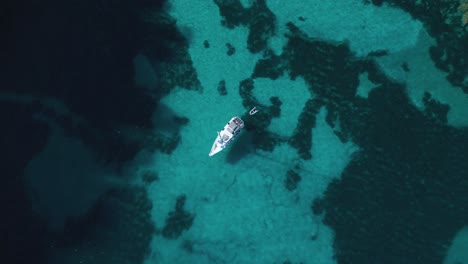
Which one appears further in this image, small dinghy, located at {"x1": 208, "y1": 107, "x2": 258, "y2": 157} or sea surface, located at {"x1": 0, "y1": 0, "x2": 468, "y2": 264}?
sea surface, located at {"x1": 0, "y1": 0, "x2": 468, "y2": 264}

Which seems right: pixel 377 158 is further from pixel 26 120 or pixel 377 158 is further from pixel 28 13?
pixel 28 13

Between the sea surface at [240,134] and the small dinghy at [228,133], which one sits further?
the sea surface at [240,134]

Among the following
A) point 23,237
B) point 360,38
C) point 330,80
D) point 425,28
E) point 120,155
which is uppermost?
point 425,28

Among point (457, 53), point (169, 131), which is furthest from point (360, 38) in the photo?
point (169, 131)

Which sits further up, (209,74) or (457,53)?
(457,53)

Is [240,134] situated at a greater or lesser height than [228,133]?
lesser
